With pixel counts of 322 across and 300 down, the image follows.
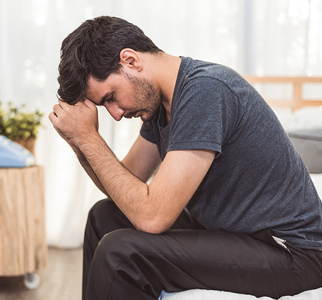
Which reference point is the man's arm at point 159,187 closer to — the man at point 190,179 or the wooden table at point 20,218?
the man at point 190,179

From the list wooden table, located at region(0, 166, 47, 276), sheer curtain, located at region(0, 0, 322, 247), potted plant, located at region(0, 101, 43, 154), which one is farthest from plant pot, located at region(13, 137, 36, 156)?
sheer curtain, located at region(0, 0, 322, 247)

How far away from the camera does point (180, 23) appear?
239 centimetres

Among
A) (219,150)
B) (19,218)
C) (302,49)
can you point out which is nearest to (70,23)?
(19,218)

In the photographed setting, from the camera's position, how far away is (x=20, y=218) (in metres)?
1.80

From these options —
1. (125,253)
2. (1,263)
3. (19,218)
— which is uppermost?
(125,253)

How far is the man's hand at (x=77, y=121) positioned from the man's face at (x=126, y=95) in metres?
0.03

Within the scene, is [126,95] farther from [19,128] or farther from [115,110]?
[19,128]

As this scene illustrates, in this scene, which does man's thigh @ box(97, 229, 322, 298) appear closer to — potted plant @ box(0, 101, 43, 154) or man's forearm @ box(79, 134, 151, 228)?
man's forearm @ box(79, 134, 151, 228)

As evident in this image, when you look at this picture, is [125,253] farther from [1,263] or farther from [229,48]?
[229,48]

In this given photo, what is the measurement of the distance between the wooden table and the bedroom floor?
3.4 inches

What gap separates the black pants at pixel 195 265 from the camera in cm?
94

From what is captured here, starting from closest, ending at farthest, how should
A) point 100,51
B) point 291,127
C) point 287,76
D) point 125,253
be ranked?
point 125,253 → point 100,51 → point 291,127 → point 287,76

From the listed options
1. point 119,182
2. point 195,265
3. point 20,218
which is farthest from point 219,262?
point 20,218

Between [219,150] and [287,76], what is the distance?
149cm
